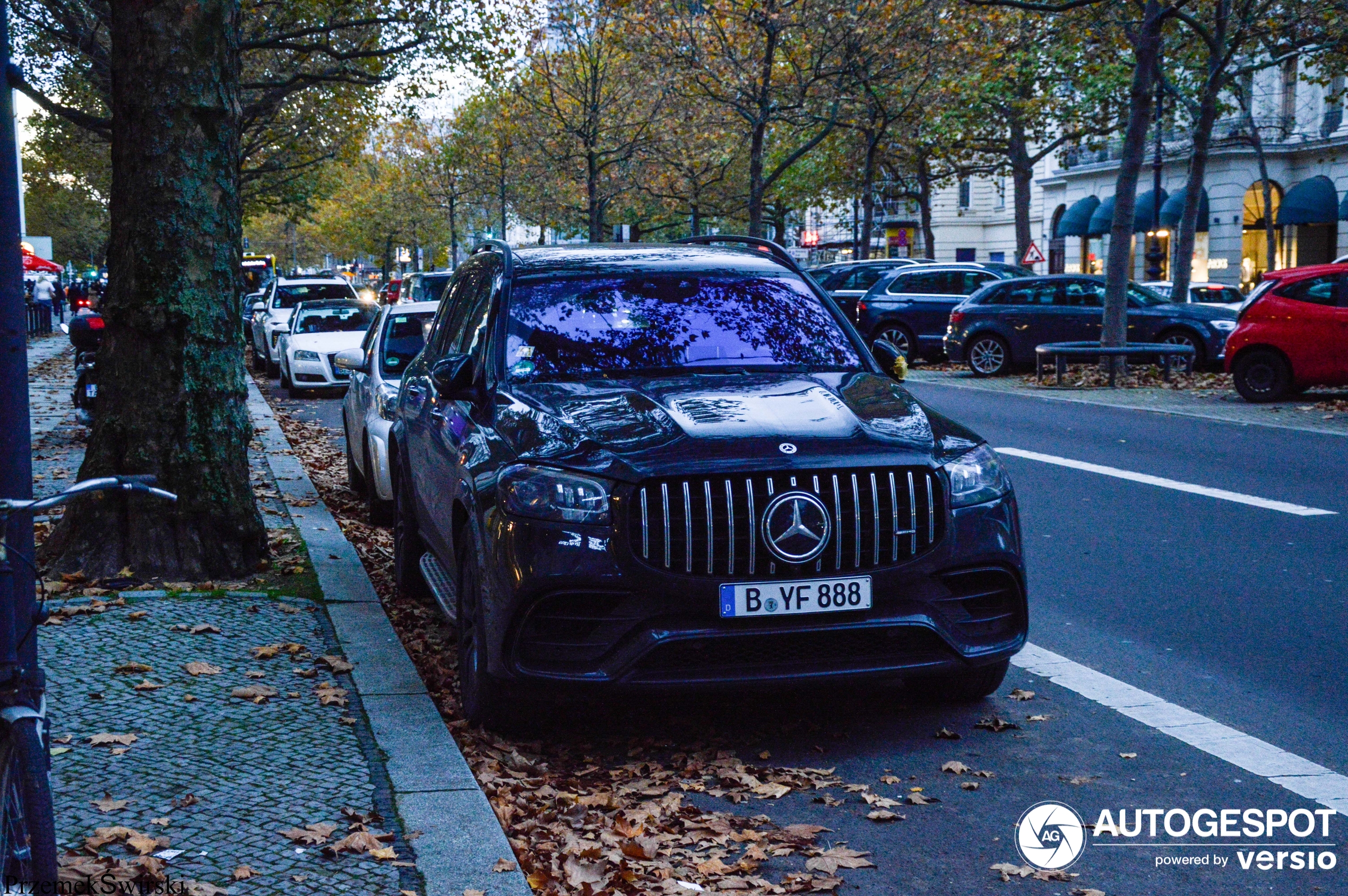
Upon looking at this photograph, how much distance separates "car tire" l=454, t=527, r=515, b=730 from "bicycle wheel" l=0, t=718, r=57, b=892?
222cm

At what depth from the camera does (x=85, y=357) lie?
16875 millimetres

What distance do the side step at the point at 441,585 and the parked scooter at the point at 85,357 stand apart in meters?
9.48

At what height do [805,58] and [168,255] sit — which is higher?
[805,58]

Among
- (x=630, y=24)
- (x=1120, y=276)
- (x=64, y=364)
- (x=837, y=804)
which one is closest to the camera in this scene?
(x=837, y=804)

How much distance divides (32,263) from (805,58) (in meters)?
28.7

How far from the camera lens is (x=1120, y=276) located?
22.8 meters

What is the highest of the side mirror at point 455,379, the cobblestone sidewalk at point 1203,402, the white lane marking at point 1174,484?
the side mirror at point 455,379

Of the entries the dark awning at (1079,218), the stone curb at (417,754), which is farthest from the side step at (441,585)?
the dark awning at (1079,218)

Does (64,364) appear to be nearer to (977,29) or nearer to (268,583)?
(977,29)

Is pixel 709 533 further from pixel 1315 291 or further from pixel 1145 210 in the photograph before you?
pixel 1145 210

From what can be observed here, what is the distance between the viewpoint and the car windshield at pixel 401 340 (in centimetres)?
1098

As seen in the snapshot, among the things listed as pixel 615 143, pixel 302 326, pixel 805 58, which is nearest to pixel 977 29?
pixel 805 58

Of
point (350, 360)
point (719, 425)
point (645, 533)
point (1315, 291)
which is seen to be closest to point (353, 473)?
point (350, 360)

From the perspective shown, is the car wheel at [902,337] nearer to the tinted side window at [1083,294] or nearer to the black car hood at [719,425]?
the tinted side window at [1083,294]
